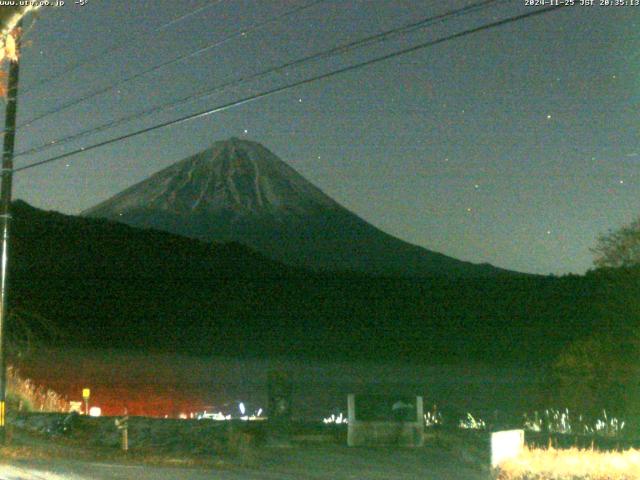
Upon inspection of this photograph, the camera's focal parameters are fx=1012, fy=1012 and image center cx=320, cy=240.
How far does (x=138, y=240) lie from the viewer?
10769cm

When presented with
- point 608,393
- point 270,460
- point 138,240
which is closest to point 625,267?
point 608,393

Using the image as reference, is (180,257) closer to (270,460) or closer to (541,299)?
(541,299)

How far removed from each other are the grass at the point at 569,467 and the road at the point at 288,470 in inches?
80.6

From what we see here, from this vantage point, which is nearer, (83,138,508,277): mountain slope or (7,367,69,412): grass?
(7,367,69,412): grass

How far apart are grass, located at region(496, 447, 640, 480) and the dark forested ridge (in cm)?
4817

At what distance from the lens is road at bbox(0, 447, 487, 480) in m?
14.7

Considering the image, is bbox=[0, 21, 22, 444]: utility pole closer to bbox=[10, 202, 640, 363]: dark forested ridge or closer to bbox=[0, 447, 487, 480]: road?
bbox=[0, 447, 487, 480]: road

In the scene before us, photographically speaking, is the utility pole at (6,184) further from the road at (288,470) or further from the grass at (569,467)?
the grass at (569,467)

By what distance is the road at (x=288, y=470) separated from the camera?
1471cm

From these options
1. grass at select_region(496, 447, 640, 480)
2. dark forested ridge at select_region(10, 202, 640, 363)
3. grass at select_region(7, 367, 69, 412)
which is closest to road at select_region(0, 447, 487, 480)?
grass at select_region(496, 447, 640, 480)

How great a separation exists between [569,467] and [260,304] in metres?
74.2

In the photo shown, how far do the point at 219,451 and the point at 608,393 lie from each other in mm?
13638

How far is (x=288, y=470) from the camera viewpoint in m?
16.0

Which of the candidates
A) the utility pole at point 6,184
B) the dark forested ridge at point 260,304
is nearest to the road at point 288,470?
the utility pole at point 6,184
